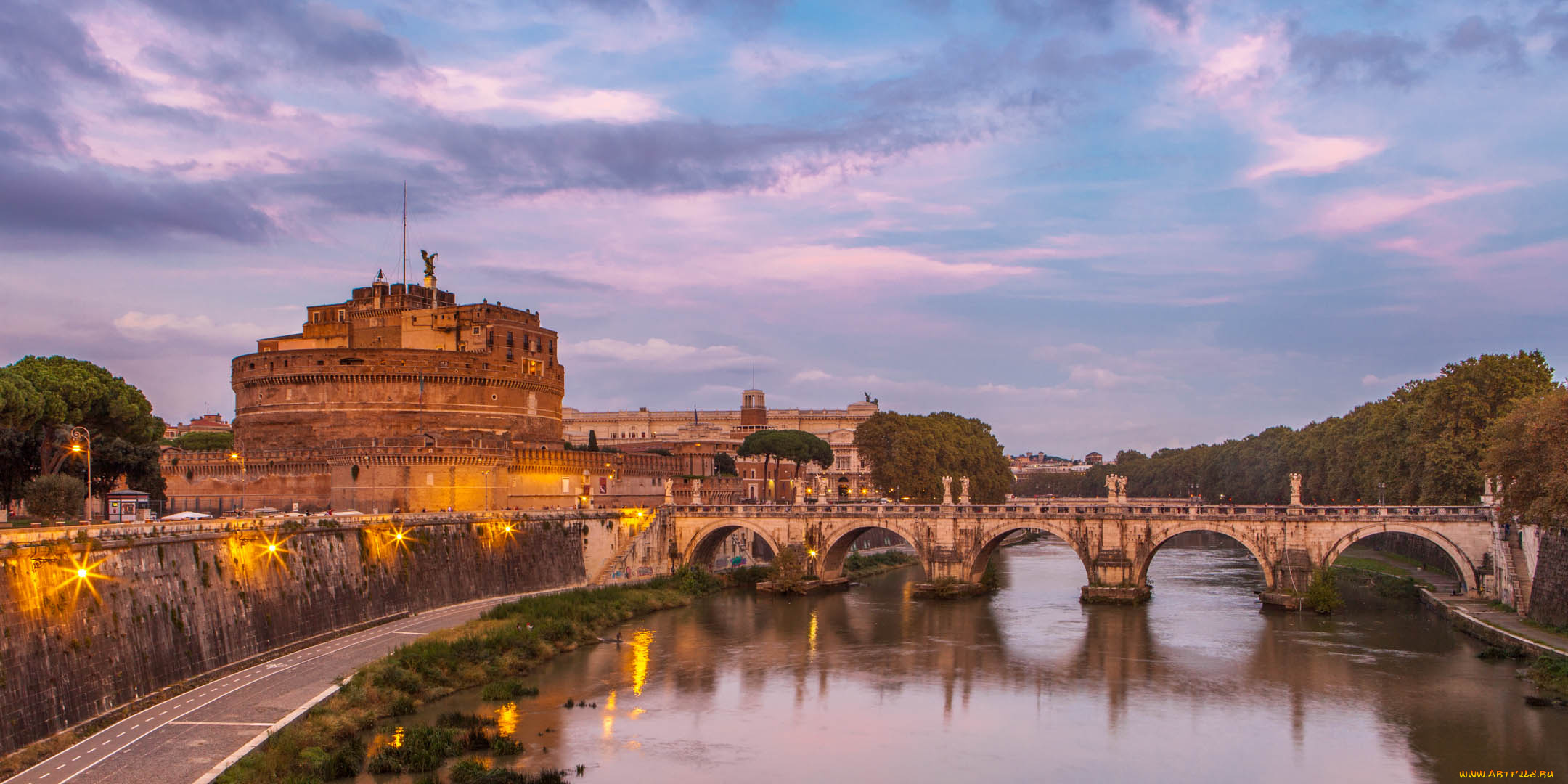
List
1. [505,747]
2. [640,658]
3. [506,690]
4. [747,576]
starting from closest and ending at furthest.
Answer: [505,747], [506,690], [640,658], [747,576]

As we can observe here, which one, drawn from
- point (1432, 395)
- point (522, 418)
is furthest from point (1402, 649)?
point (522, 418)

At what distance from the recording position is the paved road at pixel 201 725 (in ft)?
79.5

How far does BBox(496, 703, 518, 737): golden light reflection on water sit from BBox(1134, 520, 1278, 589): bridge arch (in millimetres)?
31879

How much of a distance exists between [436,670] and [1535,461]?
3659 cm

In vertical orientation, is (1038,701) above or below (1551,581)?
below

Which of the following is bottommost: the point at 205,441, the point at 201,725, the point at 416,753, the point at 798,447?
the point at 416,753

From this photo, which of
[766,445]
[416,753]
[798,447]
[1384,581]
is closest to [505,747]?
[416,753]

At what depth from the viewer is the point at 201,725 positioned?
2783 centimetres

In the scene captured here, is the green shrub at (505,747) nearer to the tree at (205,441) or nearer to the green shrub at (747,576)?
the green shrub at (747,576)

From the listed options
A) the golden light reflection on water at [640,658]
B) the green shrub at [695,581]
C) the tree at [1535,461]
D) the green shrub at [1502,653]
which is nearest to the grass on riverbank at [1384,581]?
the tree at [1535,461]

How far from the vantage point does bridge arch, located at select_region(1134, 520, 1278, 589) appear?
180 ft

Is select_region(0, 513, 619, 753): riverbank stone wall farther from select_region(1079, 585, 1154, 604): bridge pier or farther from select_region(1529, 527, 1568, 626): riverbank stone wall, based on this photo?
select_region(1529, 527, 1568, 626): riverbank stone wall

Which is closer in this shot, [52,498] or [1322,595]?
[52,498]

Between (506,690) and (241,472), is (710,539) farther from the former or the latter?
(506,690)
